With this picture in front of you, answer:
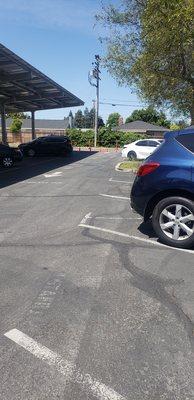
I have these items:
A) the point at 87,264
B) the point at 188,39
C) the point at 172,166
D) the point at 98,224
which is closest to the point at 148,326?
the point at 87,264

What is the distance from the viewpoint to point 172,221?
270 inches

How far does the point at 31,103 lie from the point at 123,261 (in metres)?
37.6

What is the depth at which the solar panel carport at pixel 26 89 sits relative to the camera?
23453mm

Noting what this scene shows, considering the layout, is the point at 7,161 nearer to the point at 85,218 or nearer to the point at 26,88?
the point at 26,88

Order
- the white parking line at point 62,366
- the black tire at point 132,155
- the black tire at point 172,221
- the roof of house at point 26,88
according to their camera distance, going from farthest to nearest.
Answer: the black tire at point 132,155 → the roof of house at point 26,88 → the black tire at point 172,221 → the white parking line at point 62,366

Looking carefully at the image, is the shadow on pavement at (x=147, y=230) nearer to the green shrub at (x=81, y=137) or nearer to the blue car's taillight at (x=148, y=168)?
the blue car's taillight at (x=148, y=168)

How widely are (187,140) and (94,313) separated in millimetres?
3449

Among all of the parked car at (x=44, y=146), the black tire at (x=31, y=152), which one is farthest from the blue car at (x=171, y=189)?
the black tire at (x=31, y=152)

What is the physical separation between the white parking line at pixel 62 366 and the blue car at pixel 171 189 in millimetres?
3372

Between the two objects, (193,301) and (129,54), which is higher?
(129,54)

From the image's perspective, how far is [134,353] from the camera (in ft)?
12.1

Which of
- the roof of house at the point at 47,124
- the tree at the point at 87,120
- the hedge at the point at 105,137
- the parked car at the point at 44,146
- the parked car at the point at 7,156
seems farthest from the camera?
the tree at the point at 87,120

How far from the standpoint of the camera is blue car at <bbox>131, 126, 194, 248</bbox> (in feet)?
22.0

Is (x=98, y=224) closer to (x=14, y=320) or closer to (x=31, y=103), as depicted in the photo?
(x=14, y=320)
